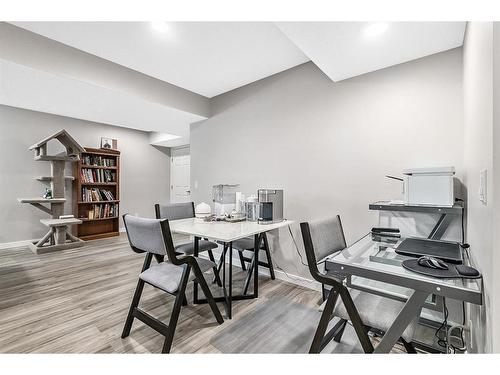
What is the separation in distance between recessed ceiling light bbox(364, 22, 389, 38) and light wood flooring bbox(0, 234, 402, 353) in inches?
85.8

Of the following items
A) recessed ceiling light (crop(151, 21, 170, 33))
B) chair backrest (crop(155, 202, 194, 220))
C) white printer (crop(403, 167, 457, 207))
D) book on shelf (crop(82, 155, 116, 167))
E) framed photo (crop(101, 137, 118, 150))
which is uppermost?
recessed ceiling light (crop(151, 21, 170, 33))

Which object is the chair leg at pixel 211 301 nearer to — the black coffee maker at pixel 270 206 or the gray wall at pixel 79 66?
the black coffee maker at pixel 270 206

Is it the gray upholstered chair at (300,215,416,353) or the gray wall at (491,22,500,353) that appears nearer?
the gray wall at (491,22,500,353)

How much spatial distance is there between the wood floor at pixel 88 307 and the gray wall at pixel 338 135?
3.51 feet

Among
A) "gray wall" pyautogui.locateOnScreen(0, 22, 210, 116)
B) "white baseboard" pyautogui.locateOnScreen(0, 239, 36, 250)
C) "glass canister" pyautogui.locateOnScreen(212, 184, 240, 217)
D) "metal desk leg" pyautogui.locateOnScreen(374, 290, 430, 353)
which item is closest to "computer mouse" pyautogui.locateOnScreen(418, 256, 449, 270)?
"metal desk leg" pyautogui.locateOnScreen(374, 290, 430, 353)

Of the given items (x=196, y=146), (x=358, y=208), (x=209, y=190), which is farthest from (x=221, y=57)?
(x=358, y=208)

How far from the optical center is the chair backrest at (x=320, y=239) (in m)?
1.20

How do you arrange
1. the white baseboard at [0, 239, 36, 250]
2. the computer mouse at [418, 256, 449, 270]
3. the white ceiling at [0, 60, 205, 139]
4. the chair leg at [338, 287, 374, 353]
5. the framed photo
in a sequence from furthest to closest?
the framed photo
the white baseboard at [0, 239, 36, 250]
the white ceiling at [0, 60, 205, 139]
the chair leg at [338, 287, 374, 353]
the computer mouse at [418, 256, 449, 270]

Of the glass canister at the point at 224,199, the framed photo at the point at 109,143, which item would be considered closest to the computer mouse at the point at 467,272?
the glass canister at the point at 224,199

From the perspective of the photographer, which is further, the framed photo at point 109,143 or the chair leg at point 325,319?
the framed photo at point 109,143

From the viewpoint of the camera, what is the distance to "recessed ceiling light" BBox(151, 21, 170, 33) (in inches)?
72.8

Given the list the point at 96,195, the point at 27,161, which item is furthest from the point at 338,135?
the point at 27,161

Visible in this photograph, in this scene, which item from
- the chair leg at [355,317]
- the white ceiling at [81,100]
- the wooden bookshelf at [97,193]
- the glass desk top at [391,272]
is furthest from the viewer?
the wooden bookshelf at [97,193]

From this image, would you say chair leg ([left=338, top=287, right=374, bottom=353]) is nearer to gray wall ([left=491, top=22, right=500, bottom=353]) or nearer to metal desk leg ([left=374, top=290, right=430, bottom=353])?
metal desk leg ([left=374, top=290, right=430, bottom=353])
